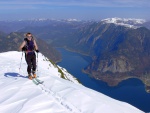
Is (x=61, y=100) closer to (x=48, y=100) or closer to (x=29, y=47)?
(x=48, y=100)

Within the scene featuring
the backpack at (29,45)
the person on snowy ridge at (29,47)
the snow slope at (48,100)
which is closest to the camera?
the snow slope at (48,100)

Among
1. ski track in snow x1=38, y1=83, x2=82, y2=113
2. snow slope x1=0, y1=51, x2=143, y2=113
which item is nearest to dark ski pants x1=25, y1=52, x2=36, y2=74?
snow slope x1=0, y1=51, x2=143, y2=113

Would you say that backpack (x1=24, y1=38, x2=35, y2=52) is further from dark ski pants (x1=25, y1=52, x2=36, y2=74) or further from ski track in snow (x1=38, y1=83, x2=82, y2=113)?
ski track in snow (x1=38, y1=83, x2=82, y2=113)

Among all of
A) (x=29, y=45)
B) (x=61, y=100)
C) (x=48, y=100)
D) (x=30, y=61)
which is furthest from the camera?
(x=30, y=61)

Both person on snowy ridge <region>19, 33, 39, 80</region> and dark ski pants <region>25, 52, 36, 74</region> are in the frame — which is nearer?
person on snowy ridge <region>19, 33, 39, 80</region>

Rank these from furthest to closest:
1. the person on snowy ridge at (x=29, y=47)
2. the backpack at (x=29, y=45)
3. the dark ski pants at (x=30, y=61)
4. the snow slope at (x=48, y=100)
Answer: the dark ski pants at (x=30, y=61) < the backpack at (x=29, y=45) < the person on snowy ridge at (x=29, y=47) < the snow slope at (x=48, y=100)

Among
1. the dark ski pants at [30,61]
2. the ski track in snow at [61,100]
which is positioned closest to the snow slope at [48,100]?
the ski track in snow at [61,100]

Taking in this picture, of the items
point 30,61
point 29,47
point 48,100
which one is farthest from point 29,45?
point 48,100

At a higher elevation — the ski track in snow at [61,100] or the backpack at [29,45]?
the backpack at [29,45]

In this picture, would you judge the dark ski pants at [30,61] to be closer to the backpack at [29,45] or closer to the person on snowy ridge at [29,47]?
the person on snowy ridge at [29,47]

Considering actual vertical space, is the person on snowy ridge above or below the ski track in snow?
above

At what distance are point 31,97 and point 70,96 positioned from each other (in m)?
1.95

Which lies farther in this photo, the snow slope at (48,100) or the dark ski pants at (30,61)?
the dark ski pants at (30,61)

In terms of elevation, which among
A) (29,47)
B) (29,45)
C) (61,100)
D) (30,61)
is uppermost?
(29,45)
